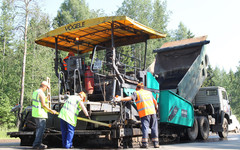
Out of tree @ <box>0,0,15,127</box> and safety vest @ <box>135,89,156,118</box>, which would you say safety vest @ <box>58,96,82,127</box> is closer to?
safety vest @ <box>135,89,156,118</box>

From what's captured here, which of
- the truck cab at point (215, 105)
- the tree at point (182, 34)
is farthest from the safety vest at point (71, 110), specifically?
the tree at point (182, 34)

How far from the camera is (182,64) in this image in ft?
40.3

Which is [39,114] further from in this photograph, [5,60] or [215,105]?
[5,60]

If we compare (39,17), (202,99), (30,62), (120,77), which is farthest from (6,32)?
(120,77)

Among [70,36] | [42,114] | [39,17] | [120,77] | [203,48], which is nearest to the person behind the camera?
[42,114]

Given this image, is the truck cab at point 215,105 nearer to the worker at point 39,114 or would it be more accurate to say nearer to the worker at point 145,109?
the worker at point 145,109

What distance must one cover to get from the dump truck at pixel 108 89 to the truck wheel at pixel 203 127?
0.12ft

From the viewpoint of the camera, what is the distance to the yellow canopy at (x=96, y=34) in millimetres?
7953

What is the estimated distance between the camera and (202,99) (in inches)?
532

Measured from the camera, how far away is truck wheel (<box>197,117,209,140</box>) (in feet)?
36.3

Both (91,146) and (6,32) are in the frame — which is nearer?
(91,146)

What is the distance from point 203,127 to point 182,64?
2.66 m

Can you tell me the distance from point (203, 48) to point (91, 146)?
6.44 metres

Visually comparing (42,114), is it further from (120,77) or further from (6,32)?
(6,32)
